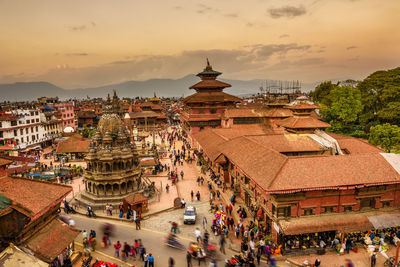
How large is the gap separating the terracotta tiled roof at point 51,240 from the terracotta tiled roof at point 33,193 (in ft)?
4.94

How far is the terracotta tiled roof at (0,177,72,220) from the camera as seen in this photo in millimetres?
12469

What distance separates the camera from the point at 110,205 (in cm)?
2366

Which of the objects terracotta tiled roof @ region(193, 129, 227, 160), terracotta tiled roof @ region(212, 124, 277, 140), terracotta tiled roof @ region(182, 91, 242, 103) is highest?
terracotta tiled roof @ region(182, 91, 242, 103)

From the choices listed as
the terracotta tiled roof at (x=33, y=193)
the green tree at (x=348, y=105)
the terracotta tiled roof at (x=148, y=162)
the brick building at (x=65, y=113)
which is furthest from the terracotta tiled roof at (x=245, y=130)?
the brick building at (x=65, y=113)

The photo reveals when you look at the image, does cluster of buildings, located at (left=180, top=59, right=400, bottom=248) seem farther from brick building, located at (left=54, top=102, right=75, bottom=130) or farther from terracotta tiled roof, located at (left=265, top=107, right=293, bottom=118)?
brick building, located at (left=54, top=102, right=75, bottom=130)

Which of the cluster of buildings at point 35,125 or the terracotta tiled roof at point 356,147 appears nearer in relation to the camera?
the terracotta tiled roof at point 356,147

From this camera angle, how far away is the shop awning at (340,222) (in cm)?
1523

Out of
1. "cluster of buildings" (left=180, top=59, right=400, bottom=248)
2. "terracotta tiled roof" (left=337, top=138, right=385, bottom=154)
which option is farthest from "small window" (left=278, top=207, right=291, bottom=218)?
"terracotta tiled roof" (left=337, top=138, right=385, bottom=154)

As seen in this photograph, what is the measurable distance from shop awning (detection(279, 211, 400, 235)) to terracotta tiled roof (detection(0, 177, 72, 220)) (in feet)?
43.0

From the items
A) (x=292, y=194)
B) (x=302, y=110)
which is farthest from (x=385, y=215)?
(x=302, y=110)

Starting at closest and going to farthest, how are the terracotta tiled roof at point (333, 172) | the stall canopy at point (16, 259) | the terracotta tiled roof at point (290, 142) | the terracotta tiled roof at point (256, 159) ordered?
1. the stall canopy at point (16, 259)
2. the terracotta tiled roof at point (333, 172)
3. the terracotta tiled roof at point (256, 159)
4. the terracotta tiled roof at point (290, 142)

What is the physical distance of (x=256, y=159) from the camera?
66.4ft

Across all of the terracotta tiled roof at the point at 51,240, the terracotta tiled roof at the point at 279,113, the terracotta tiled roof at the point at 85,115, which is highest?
the terracotta tiled roof at the point at 279,113

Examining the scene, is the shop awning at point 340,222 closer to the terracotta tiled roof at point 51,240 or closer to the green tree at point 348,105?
the terracotta tiled roof at point 51,240
